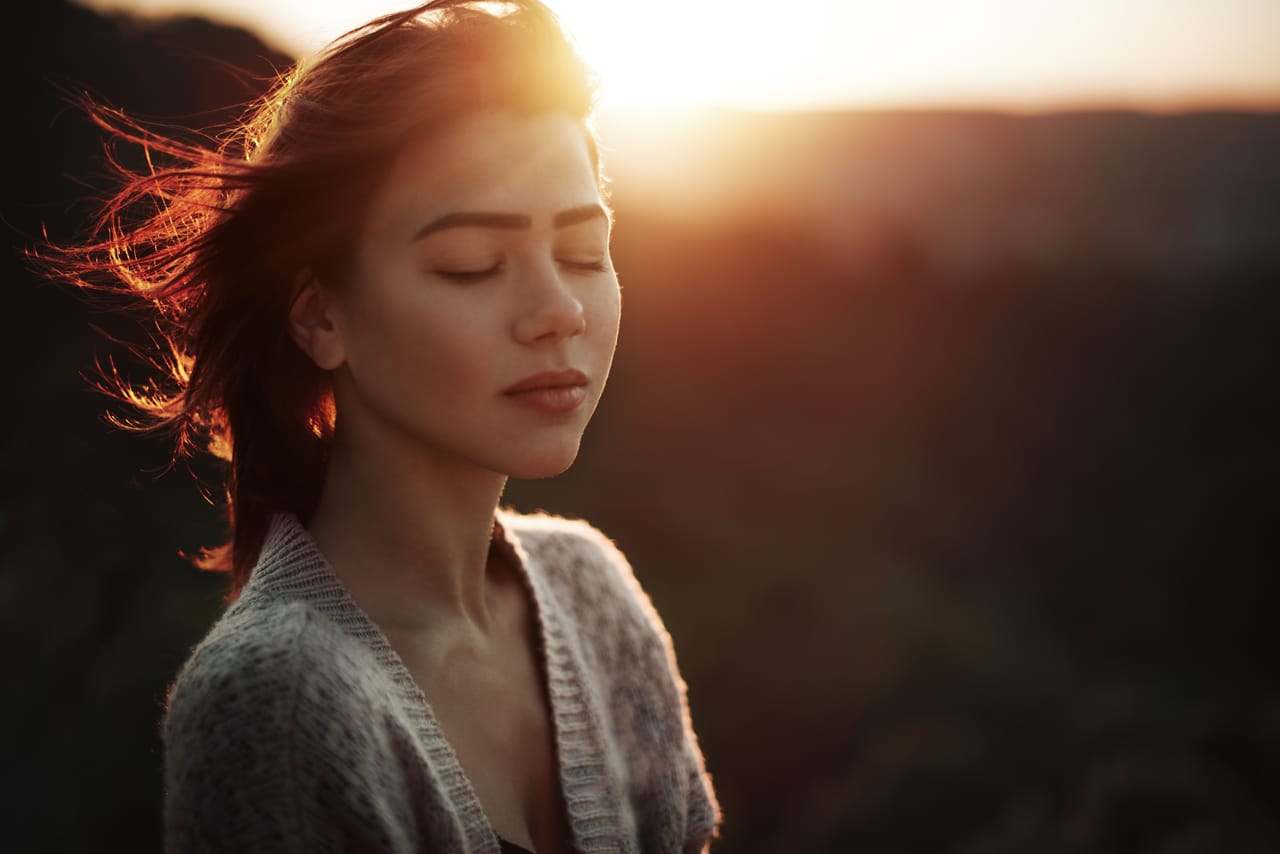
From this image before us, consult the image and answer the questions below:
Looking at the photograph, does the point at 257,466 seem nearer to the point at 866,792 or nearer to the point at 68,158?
the point at 866,792

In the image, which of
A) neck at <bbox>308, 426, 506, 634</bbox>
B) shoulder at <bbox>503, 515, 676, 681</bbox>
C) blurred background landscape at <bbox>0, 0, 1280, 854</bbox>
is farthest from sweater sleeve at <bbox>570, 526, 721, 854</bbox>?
blurred background landscape at <bbox>0, 0, 1280, 854</bbox>

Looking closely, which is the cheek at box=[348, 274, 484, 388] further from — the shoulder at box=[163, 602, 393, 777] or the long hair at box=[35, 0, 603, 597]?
the shoulder at box=[163, 602, 393, 777]

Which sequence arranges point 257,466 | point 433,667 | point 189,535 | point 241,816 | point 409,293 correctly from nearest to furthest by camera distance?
point 241,816 < point 409,293 < point 433,667 < point 257,466 < point 189,535

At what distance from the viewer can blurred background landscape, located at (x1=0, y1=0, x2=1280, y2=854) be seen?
14.8 feet

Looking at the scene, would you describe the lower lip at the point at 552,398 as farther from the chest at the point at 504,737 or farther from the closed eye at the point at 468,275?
the chest at the point at 504,737

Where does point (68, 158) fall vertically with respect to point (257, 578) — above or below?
above

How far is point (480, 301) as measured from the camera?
1.34 m

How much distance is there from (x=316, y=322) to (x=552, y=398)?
34cm

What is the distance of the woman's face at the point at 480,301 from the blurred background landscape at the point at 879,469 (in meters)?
3.34

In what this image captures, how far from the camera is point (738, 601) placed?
18.5 feet

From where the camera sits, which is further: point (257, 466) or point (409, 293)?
point (257, 466)

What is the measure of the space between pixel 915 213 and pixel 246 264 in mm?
5612

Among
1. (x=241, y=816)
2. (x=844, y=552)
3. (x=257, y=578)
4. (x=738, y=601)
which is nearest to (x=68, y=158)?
(x=738, y=601)

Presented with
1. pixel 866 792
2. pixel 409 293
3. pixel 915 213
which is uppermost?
pixel 915 213
